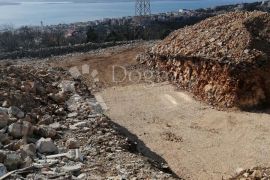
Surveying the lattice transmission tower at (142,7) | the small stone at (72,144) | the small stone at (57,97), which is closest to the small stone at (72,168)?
the small stone at (72,144)

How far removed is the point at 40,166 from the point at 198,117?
32.3 ft

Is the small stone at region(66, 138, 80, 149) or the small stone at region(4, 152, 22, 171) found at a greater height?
the small stone at region(4, 152, 22, 171)

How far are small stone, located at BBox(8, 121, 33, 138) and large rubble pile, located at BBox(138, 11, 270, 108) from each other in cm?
980

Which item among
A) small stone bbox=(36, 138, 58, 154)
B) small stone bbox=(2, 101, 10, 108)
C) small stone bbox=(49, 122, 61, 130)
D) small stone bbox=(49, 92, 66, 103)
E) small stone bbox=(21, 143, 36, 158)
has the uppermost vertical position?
small stone bbox=(2, 101, 10, 108)

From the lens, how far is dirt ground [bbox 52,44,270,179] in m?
14.3

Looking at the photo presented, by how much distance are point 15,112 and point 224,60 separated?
972 centimetres

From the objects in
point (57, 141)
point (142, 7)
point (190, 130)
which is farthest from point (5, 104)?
point (142, 7)

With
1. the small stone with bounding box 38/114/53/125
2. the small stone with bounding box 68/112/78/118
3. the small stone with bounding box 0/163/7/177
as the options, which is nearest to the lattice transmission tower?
the small stone with bounding box 68/112/78/118

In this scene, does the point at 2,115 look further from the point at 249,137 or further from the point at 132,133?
the point at 249,137

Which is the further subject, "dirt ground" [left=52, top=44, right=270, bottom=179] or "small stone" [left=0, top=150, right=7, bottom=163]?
"dirt ground" [left=52, top=44, right=270, bottom=179]

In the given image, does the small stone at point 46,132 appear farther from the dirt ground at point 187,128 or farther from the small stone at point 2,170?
the dirt ground at point 187,128

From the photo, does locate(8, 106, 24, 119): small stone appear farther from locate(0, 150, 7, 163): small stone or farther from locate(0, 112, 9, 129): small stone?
locate(0, 150, 7, 163): small stone

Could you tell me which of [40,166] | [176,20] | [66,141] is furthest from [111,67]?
[176,20]

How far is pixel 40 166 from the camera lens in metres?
9.51
